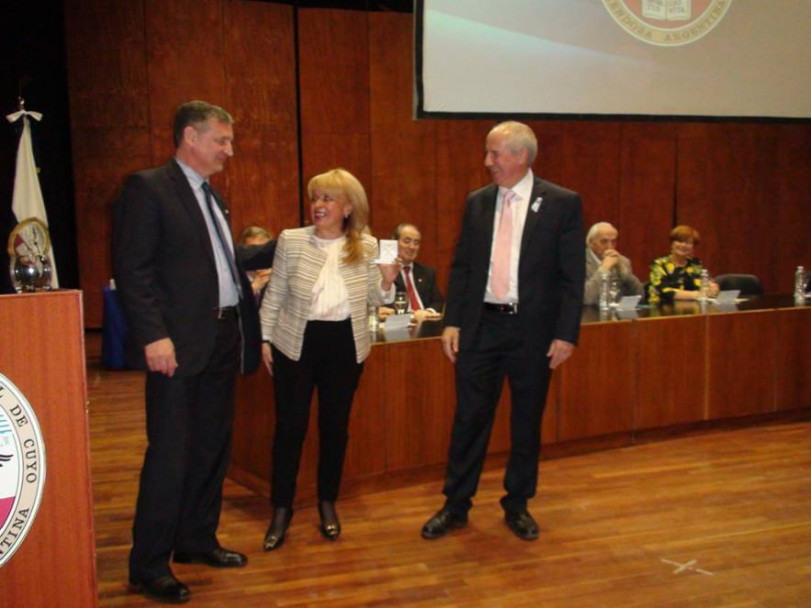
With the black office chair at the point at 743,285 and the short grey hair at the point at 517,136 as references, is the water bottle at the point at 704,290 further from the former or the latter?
the short grey hair at the point at 517,136

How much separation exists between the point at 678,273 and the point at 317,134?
390 cm

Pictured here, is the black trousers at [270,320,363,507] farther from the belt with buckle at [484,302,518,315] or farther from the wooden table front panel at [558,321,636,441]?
the wooden table front panel at [558,321,636,441]

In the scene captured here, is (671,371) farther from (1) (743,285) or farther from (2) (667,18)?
(2) (667,18)

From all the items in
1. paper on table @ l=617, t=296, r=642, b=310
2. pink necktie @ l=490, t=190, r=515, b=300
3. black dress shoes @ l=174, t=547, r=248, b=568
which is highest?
pink necktie @ l=490, t=190, r=515, b=300

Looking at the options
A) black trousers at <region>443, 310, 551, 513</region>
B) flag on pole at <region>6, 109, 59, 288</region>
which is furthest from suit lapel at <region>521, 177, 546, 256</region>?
flag on pole at <region>6, 109, 59, 288</region>

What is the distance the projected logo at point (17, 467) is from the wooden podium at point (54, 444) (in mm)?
18

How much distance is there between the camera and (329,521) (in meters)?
3.21

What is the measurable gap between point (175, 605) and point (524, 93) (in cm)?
368

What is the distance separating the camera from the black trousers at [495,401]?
3191 mm

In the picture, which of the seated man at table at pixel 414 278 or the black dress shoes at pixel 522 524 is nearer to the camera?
the black dress shoes at pixel 522 524

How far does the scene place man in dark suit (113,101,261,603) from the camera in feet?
8.25

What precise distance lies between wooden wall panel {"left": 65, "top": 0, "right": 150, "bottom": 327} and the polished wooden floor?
4.01 metres

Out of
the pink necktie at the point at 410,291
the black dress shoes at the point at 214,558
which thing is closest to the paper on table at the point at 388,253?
the black dress shoes at the point at 214,558

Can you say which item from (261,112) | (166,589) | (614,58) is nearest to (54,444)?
(166,589)
